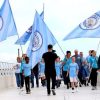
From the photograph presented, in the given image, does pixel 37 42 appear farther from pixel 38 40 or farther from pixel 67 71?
pixel 67 71

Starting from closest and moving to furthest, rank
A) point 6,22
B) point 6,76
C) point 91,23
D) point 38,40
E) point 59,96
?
point 59,96, point 38,40, point 6,22, point 91,23, point 6,76

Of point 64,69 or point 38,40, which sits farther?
point 64,69

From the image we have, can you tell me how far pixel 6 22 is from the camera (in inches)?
790

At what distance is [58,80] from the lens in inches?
874

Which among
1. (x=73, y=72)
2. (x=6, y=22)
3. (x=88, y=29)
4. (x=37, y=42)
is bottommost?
(x=73, y=72)

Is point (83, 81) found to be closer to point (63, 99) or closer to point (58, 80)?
point (58, 80)

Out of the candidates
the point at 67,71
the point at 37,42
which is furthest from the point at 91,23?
the point at 37,42

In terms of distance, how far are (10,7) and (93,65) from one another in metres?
4.51

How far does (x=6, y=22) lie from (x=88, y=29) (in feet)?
11.5

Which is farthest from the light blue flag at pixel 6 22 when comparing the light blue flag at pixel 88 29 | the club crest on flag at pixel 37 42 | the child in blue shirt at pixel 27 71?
the light blue flag at pixel 88 29

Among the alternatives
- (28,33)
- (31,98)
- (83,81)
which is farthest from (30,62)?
(28,33)

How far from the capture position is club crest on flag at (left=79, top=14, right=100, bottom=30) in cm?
2011

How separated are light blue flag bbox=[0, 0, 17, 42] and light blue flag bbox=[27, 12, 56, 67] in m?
0.99

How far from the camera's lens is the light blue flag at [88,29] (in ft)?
65.0
